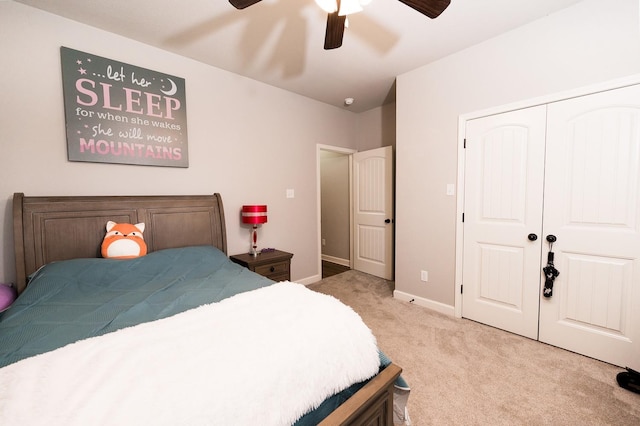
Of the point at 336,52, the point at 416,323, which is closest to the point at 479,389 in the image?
the point at 416,323

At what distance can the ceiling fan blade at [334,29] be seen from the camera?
1.54m

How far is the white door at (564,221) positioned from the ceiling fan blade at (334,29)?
5.21ft

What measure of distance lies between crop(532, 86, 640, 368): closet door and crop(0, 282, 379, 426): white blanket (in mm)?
1946

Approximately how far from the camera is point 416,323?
8.28 feet

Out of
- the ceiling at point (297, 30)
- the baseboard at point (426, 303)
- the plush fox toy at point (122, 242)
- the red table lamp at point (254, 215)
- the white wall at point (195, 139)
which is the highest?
the ceiling at point (297, 30)

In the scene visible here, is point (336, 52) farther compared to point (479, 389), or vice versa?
point (336, 52)

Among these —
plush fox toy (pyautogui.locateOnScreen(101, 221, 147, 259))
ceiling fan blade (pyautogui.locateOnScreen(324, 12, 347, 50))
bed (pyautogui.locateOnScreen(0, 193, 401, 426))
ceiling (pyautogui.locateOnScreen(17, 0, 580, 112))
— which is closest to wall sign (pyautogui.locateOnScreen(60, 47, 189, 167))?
ceiling (pyautogui.locateOnScreen(17, 0, 580, 112))

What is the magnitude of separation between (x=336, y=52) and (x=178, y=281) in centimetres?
242

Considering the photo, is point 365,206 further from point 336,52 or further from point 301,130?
point 336,52

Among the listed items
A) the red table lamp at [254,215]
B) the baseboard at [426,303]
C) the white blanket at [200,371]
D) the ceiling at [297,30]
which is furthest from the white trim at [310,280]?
the ceiling at [297,30]

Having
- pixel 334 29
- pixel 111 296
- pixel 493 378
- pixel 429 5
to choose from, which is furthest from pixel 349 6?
pixel 493 378

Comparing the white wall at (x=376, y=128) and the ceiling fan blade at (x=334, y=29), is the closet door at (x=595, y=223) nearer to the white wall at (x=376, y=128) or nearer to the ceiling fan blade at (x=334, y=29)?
the ceiling fan blade at (x=334, y=29)

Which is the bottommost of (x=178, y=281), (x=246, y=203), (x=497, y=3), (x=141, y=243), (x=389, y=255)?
(x=389, y=255)

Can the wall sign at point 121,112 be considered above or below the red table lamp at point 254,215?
above
